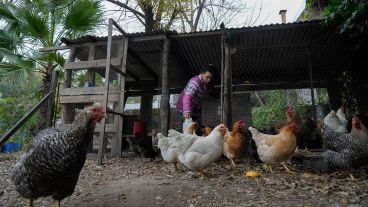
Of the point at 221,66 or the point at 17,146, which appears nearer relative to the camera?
the point at 221,66

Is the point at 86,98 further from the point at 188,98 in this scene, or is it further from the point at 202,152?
the point at 202,152

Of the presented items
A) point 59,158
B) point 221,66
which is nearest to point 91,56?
point 221,66

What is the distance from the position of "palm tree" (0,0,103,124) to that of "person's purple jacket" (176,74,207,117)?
13.9 feet

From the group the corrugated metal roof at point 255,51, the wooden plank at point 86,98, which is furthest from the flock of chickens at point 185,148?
the corrugated metal roof at point 255,51

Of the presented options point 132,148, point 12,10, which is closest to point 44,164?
point 132,148

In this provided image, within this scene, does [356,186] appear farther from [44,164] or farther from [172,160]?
[44,164]

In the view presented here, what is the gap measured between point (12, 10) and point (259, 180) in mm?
8141

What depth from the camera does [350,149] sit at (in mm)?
4078

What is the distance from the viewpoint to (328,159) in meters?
4.45

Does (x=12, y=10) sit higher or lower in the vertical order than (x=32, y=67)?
higher

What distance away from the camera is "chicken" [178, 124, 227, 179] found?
4.28 m

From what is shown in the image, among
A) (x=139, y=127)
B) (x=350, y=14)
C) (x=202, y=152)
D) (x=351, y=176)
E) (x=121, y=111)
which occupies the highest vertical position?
(x=350, y=14)

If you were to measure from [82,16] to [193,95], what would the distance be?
14.8 feet

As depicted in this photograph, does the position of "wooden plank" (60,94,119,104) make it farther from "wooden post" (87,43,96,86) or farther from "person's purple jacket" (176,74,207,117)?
"person's purple jacket" (176,74,207,117)
